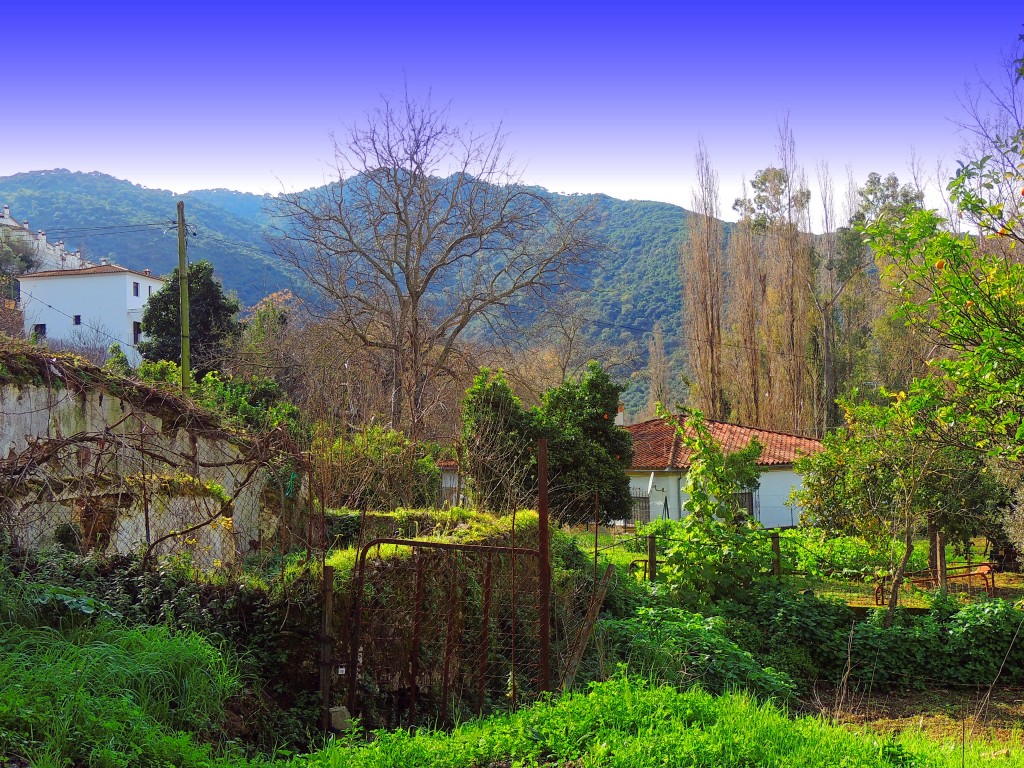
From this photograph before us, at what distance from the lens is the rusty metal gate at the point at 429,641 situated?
6.75m

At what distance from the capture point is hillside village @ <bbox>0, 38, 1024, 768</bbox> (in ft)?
18.3

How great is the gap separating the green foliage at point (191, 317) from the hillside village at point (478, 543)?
3.18 m

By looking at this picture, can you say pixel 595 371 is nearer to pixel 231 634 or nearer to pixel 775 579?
pixel 775 579

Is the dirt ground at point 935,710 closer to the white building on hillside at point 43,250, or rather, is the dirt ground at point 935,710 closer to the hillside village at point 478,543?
the hillside village at point 478,543

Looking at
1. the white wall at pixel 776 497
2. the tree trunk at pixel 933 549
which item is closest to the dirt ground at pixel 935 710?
the tree trunk at pixel 933 549

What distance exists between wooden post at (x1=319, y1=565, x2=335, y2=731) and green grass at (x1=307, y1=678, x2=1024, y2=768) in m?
0.96

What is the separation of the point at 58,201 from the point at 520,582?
3590 inches

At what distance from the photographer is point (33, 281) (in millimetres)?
50250

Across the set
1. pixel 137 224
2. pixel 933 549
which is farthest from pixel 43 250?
pixel 933 549

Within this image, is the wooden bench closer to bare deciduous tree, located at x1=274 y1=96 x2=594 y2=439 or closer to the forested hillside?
bare deciduous tree, located at x1=274 y1=96 x2=594 y2=439

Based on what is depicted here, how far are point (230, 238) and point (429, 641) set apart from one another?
69.3 metres

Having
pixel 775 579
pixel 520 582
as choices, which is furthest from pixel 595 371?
pixel 520 582

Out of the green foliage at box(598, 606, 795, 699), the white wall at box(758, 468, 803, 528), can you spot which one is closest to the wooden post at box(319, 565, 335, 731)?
the green foliage at box(598, 606, 795, 699)

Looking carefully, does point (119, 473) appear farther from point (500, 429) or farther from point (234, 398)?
point (234, 398)
